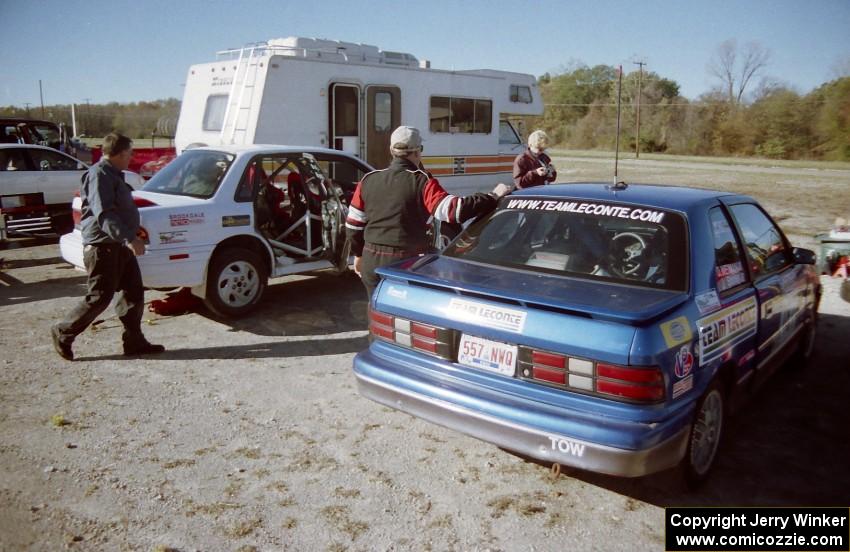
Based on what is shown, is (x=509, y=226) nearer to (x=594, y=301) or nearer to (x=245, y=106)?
(x=594, y=301)

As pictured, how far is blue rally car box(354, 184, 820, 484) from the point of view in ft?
10.4

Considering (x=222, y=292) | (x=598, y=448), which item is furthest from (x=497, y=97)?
(x=598, y=448)

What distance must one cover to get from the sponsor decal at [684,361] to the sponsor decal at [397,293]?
4.82 feet

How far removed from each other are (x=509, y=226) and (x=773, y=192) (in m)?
21.2

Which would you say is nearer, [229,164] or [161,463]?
[161,463]

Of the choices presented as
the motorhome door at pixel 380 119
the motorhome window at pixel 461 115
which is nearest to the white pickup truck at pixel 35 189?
the motorhome door at pixel 380 119

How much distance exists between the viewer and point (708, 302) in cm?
359

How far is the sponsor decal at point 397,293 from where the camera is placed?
394 centimetres

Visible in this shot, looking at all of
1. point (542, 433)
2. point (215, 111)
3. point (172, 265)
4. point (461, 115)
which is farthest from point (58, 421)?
point (461, 115)

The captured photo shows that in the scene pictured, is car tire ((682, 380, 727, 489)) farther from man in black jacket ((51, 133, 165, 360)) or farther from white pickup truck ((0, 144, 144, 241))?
white pickup truck ((0, 144, 144, 241))

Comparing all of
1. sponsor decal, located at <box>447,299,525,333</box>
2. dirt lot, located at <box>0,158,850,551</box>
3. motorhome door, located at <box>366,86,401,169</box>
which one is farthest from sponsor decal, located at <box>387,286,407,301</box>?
motorhome door, located at <box>366,86,401,169</box>

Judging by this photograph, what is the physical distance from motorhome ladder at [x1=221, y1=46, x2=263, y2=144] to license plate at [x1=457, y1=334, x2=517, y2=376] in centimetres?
781

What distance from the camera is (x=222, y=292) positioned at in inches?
268

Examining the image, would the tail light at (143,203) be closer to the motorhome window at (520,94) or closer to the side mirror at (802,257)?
the side mirror at (802,257)
